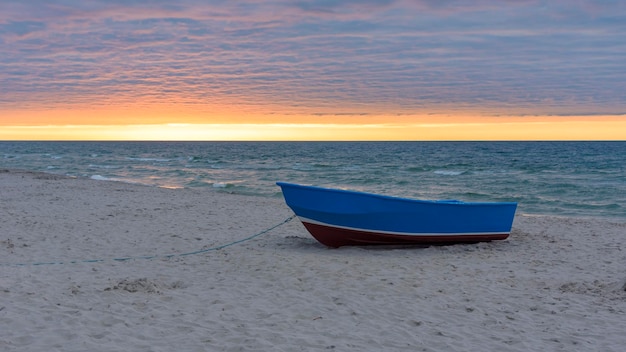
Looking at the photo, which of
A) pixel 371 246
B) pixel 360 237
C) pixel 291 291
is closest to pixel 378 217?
pixel 360 237

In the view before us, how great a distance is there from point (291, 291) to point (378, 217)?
10.8ft

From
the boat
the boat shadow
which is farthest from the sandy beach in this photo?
the boat

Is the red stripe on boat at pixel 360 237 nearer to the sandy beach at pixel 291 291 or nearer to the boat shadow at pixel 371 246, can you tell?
the boat shadow at pixel 371 246

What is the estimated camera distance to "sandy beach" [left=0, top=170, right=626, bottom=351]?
17.0ft

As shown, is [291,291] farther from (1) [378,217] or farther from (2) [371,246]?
(2) [371,246]

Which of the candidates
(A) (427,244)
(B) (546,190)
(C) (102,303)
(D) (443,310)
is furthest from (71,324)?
(B) (546,190)

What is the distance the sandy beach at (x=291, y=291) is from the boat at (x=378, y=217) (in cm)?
28

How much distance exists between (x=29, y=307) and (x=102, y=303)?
2.32 feet

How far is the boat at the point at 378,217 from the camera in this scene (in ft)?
31.8

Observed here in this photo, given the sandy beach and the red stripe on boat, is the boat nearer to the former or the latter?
the red stripe on boat

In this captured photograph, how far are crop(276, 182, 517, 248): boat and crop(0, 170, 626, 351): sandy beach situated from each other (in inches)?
11.1

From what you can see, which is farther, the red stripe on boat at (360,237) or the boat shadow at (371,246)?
the boat shadow at (371,246)

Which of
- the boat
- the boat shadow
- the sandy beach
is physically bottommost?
the boat shadow

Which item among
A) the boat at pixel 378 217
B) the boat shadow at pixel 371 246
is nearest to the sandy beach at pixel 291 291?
the boat shadow at pixel 371 246
